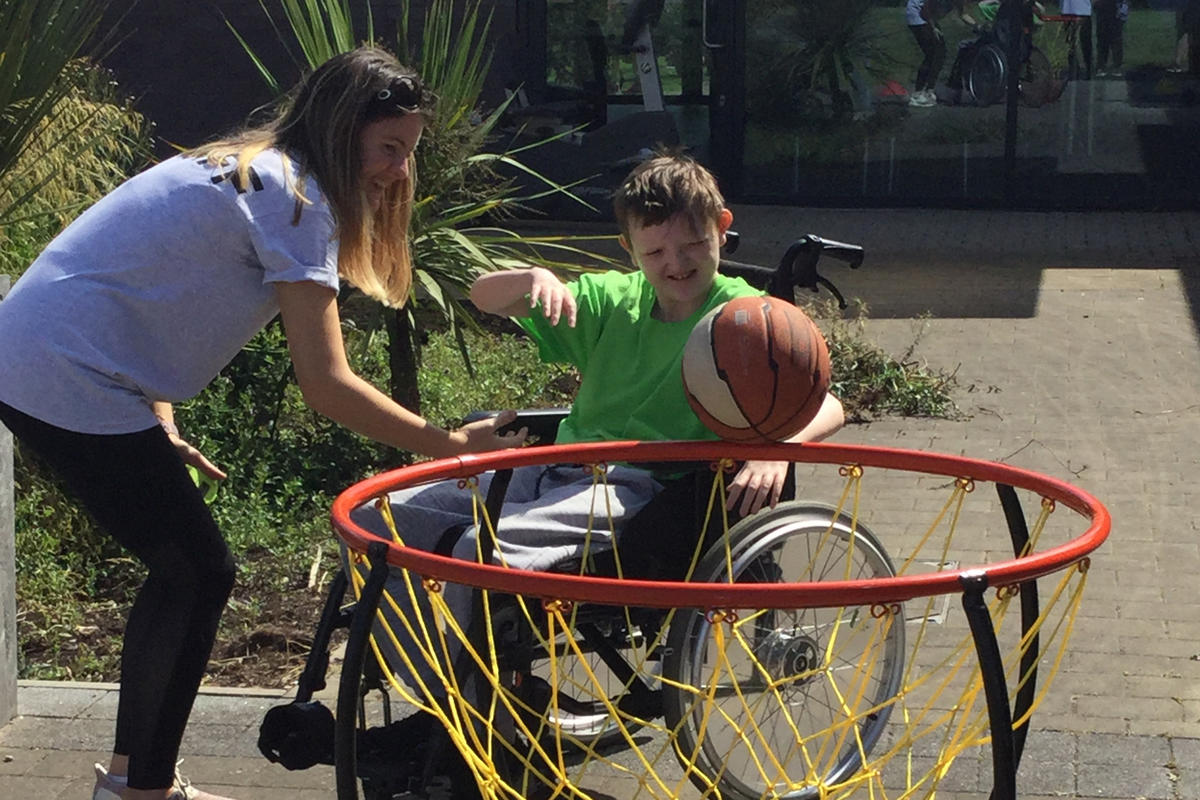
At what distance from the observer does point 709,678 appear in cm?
356

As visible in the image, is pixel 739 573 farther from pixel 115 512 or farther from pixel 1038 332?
pixel 1038 332

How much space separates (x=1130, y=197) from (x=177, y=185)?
457 inches

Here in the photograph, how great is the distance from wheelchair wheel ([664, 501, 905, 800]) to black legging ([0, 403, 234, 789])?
102cm

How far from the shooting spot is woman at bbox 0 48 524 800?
11.0ft

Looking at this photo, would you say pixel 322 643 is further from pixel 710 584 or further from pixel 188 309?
pixel 710 584

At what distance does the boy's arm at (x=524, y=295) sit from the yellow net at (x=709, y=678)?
42 cm

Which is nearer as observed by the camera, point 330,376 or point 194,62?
point 330,376

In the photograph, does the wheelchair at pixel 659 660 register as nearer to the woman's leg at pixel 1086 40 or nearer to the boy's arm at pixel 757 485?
the boy's arm at pixel 757 485

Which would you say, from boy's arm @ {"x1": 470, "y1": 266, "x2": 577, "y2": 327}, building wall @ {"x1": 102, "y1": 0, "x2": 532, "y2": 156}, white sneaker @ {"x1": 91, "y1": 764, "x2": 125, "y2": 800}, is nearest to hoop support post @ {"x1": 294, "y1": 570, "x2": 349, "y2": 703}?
white sneaker @ {"x1": 91, "y1": 764, "x2": 125, "y2": 800}

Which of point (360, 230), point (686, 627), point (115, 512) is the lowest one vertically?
→ point (686, 627)

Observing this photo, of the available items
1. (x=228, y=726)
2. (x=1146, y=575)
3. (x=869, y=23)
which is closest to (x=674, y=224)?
(x=228, y=726)

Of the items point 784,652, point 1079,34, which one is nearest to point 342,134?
point 784,652

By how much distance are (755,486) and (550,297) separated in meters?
0.64

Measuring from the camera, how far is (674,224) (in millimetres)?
3809
